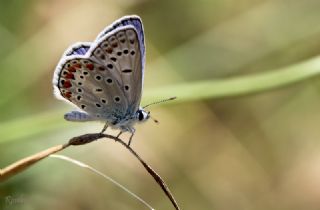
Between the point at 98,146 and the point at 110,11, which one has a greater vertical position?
the point at 110,11

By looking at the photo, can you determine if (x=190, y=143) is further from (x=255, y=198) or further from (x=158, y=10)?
(x=158, y=10)

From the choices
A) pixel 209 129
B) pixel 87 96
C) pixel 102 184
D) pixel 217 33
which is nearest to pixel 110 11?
pixel 217 33

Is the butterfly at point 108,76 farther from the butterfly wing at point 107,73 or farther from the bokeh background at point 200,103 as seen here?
the bokeh background at point 200,103

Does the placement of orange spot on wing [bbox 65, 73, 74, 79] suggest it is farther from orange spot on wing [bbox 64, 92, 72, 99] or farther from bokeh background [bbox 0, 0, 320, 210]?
bokeh background [bbox 0, 0, 320, 210]

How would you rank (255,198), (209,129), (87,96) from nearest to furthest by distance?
1. (87,96)
2. (255,198)
3. (209,129)

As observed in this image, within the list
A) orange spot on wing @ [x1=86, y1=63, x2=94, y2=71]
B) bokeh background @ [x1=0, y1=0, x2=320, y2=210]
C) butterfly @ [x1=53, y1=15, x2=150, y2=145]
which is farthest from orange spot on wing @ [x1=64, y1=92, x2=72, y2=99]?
bokeh background @ [x1=0, y1=0, x2=320, y2=210]

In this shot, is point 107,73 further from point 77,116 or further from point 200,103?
point 200,103
